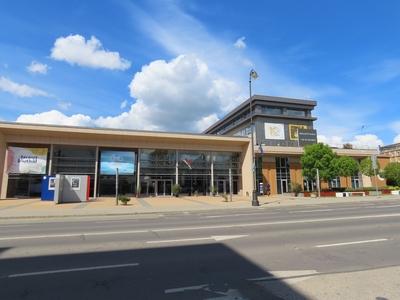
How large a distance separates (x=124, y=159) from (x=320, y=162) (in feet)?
87.2

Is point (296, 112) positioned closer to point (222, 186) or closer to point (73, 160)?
point (222, 186)

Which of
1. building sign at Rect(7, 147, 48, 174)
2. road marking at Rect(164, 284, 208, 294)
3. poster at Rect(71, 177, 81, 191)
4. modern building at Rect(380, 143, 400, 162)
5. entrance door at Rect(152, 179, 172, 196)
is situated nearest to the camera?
road marking at Rect(164, 284, 208, 294)

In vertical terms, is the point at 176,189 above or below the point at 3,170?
below

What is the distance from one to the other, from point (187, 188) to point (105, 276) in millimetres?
39429

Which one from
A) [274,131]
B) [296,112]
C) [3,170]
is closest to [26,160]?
[3,170]

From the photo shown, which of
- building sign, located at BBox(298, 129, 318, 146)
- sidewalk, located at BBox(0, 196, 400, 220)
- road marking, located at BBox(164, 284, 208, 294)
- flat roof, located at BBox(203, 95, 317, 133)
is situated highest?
flat roof, located at BBox(203, 95, 317, 133)

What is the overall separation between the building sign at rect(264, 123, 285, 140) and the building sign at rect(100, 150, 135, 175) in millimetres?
36378

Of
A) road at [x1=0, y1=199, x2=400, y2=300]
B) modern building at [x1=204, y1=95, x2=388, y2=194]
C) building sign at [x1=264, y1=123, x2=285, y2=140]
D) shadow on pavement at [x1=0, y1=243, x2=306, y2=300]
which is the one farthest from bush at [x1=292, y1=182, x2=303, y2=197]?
shadow on pavement at [x1=0, y1=243, x2=306, y2=300]

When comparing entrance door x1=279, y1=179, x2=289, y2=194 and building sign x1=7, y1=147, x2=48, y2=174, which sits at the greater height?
building sign x1=7, y1=147, x2=48, y2=174

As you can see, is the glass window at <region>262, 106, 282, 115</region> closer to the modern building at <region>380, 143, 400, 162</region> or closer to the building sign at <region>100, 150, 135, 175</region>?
the building sign at <region>100, 150, 135, 175</region>

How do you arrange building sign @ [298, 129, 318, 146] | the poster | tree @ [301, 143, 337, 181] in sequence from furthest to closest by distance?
1. building sign @ [298, 129, 318, 146]
2. tree @ [301, 143, 337, 181]
3. the poster

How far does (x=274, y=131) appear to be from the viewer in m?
72.1

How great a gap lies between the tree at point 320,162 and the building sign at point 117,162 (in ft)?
79.1

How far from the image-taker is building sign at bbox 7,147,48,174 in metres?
38.8
